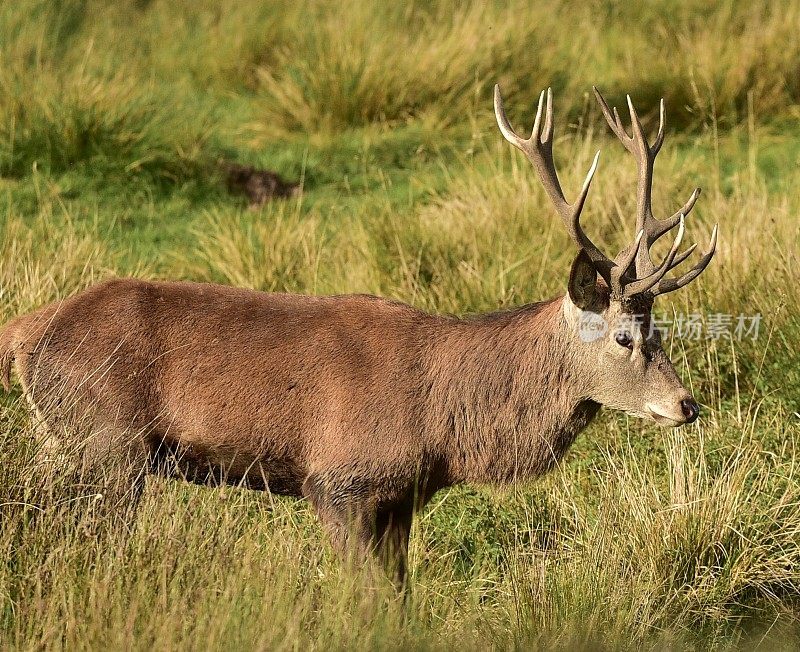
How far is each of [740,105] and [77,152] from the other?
5.44 meters

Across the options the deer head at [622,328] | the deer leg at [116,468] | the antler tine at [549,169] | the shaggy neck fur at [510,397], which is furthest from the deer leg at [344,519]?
the antler tine at [549,169]

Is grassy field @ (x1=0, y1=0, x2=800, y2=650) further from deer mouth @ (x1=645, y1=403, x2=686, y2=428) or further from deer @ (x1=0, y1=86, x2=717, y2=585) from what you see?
deer mouth @ (x1=645, y1=403, x2=686, y2=428)

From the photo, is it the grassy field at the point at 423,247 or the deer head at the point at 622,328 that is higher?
the deer head at the point at 622,328

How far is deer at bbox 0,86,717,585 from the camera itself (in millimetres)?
5109

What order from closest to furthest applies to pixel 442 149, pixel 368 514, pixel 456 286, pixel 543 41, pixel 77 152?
pixel 368 514
pixel 456 286
pixel 77 152
pixel 442 149
pixel 543 41

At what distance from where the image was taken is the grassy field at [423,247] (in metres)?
4.54

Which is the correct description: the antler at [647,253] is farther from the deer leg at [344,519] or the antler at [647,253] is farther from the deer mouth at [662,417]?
the deer leg at [344,519]

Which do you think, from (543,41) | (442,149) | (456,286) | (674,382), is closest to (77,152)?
(442,149)

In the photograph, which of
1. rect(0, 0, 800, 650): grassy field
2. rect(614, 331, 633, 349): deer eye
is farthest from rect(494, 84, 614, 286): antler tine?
rect(0, 0, 800, 650): grassy field

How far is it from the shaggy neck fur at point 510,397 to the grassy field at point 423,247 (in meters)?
0.39

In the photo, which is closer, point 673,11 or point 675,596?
point 675,596

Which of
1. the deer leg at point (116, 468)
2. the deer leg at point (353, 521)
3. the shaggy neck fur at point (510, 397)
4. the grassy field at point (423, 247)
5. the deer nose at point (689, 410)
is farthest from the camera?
the shaggy neck fur at point (510, 397)

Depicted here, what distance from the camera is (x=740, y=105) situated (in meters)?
11.1

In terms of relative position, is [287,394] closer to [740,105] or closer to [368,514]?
[368,514]
